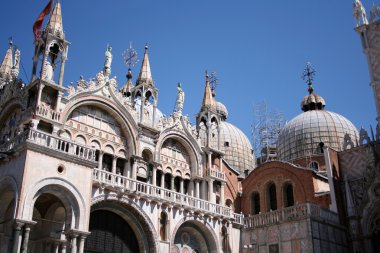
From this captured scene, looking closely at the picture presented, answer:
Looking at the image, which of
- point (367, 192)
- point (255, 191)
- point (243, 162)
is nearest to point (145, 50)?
point (255, 191)

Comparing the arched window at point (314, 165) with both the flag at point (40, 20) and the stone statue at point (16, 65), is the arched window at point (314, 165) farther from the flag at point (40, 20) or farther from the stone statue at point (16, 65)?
the flag at point (40, 20)

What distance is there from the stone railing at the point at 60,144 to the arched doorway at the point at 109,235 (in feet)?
10.1

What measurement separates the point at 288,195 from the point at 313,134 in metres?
10.2

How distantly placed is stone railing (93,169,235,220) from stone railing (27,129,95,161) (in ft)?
4.59

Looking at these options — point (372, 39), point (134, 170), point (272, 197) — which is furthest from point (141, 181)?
point (372, 39)

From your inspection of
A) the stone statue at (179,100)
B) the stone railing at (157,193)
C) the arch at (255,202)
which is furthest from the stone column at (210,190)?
the arch at (255,202)

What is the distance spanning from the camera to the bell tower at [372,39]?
28.3 metres

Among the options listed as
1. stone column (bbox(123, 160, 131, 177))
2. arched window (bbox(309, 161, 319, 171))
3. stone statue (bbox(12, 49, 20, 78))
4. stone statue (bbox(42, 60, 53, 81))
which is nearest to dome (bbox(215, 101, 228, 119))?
arched window (bbox(309, 161, 319, 171))

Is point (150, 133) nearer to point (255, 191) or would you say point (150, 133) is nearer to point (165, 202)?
point (165, 202)

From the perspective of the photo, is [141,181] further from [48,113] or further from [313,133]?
[313,133]

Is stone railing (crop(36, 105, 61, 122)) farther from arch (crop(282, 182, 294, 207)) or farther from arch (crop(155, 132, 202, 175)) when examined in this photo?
arch (crop(282, 182, 294, 207))

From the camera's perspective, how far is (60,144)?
18.0 metres

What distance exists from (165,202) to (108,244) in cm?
332

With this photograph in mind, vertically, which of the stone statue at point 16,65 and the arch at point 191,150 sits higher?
the stone statue at point 16,65
